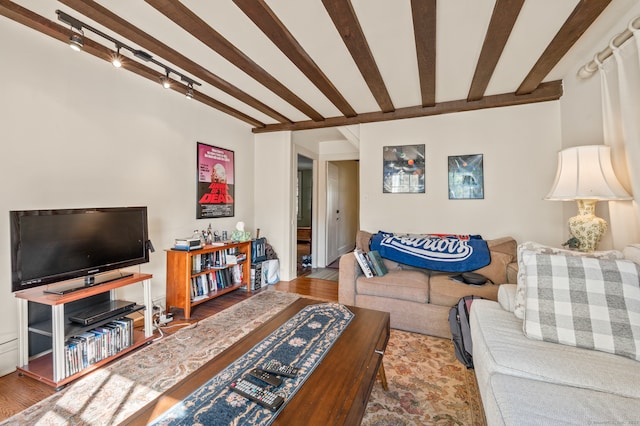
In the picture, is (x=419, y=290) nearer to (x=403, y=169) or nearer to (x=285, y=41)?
(x=403, y=169)

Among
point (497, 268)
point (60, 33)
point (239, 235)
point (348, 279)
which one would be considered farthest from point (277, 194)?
point (497, 268)

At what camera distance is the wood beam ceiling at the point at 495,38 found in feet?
5.54

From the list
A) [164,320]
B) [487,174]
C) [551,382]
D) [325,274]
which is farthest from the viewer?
[325,274]

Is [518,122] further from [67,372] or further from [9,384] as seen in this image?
[9,384]

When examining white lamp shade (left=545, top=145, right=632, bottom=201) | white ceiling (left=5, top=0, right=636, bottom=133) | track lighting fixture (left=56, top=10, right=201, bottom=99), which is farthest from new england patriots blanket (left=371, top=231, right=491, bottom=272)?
track lighting fixture (left=56, top=10, right=201, bottom=99)

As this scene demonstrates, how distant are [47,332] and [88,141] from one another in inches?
60.9

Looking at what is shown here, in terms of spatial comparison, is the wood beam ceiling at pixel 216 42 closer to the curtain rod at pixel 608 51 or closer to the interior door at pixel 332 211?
the interior door at pixel 332 211

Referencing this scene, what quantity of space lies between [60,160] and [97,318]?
→ 131 centimetres

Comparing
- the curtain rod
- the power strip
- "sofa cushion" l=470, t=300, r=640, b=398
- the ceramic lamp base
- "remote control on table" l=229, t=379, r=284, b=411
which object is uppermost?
the curtain rod

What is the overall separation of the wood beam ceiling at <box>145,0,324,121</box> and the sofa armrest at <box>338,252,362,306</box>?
2.00m

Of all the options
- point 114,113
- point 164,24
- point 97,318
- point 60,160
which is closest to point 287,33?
point 164,24

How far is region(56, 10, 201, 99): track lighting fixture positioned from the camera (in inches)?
72.8

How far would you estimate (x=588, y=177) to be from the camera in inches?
73.0

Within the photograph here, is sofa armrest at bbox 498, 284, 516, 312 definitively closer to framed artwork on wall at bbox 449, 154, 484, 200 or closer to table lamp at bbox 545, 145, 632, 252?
table lamp at bbox 545, 145, 632, 252
